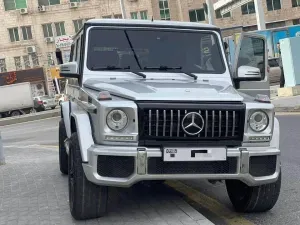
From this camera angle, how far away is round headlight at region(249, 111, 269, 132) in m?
4.32

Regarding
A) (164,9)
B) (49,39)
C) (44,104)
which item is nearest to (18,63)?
(49,39)

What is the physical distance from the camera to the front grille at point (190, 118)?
13.7 ft

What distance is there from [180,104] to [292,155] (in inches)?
168

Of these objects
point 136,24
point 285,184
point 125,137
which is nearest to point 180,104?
point 125,137

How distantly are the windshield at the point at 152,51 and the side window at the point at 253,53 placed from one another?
0.32 meters

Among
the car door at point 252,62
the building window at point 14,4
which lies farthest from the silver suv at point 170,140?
the building window at point 14,4

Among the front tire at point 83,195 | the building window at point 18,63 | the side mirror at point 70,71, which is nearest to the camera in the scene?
the front tire at point 83,195

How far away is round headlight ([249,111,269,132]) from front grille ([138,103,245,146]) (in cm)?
11

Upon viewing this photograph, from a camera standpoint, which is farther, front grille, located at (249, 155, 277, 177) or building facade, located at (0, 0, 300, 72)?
building facade, located at (0, 0, 300, 72)

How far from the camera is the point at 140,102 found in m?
4.16

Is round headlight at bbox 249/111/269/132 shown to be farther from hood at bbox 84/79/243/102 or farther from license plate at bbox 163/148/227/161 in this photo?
license plate at bbox 163/148/227/161

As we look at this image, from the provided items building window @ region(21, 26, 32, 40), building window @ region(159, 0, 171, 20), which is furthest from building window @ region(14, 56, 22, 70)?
building window @ region(159, 0, 171, 20)

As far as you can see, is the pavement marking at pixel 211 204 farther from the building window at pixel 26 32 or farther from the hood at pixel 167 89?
the building window at pixel 26 32

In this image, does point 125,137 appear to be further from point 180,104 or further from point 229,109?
point 229,109
